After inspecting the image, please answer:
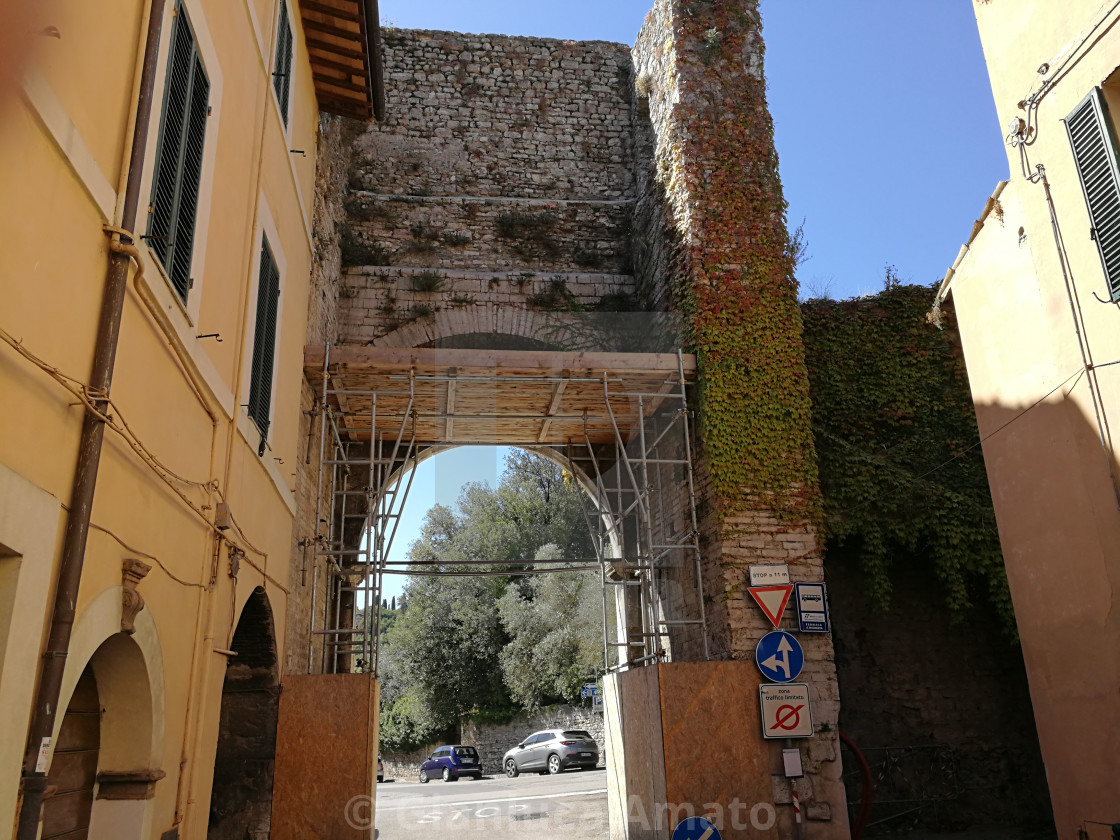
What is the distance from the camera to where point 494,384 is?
973 centimetres

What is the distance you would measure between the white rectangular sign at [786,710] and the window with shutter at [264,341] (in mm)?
4752

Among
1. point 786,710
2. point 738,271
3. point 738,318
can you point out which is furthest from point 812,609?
point 738,271

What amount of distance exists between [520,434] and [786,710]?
5.24 metres

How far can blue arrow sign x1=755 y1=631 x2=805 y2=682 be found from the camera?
8.09 metres

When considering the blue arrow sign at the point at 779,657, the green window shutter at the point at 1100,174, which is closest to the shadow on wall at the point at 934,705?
the green window shutter at the point at 1100,174

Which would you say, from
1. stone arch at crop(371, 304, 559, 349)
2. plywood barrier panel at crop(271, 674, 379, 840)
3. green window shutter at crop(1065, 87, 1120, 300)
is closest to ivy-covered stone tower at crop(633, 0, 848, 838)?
stone arch at crop(371, 304, 559, 349)

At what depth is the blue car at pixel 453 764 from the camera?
21.8 m

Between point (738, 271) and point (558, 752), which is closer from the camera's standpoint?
point (738, 271)

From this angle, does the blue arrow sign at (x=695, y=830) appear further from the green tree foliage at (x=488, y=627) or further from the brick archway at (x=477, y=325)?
the green tree foliage at (x=488, y=627)

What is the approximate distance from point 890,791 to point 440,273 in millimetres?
8257

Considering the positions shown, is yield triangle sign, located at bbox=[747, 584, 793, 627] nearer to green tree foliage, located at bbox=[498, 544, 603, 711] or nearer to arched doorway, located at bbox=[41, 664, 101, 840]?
arched doorway, located at bbox=[41, 664, 101, 840]

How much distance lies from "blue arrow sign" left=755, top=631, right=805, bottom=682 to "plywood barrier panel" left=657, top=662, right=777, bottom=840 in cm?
16

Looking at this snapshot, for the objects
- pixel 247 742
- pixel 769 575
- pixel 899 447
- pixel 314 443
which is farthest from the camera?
pixel 899 447

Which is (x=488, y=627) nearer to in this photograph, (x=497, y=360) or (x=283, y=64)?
(x=497, y=360)
